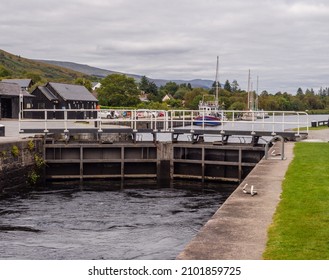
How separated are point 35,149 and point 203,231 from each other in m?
19.4

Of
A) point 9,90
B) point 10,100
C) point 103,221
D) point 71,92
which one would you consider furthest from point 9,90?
point 103,221

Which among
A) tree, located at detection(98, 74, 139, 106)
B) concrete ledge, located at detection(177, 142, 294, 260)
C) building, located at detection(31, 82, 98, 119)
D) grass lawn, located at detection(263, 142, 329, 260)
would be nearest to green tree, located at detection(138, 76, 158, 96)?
tree, located at detection(98, 74, 139, 106)

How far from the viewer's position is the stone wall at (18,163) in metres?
24.2

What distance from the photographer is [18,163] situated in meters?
25.8

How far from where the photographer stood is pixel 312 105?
177875 mm

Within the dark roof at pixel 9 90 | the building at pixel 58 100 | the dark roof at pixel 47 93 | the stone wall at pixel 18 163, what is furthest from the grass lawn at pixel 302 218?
the dark roof at pixel 47 93

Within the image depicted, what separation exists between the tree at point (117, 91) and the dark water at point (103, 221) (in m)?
94.1

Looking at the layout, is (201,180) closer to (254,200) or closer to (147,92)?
(254,200)

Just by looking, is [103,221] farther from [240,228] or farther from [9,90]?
[9,90]

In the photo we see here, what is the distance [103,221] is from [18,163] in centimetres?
925

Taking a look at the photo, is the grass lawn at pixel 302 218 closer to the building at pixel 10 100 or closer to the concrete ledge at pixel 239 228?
the concrete ledge at pixel 239 228

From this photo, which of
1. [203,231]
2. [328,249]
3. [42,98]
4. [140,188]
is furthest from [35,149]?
[42,98]

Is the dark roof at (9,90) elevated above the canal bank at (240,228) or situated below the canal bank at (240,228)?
above

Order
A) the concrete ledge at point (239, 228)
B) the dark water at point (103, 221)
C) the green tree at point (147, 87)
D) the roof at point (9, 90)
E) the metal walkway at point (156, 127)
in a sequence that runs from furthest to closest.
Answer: the green tree at point (147, 87)
the roof at point (9, 90)
the metal walkway at point (156, 127)
the dark water at point (103, 221)
the concrete ledge at point (239, 228)
